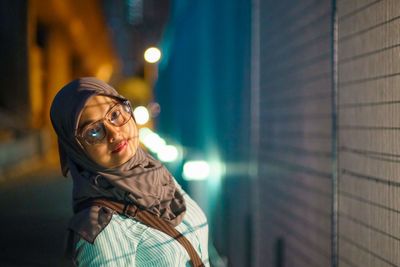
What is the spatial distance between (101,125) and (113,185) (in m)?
0.22

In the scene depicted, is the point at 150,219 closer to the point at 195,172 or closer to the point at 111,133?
the point at 111,133

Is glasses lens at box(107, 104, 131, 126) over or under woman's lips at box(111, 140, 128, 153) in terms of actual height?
over

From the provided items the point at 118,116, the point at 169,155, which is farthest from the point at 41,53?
the point at 118,116

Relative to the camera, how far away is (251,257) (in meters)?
4.58

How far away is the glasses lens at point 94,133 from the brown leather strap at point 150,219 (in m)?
0.22

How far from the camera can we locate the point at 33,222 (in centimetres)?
618

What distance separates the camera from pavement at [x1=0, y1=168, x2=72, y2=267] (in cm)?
465

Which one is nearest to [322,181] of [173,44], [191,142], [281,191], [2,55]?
[281,191]

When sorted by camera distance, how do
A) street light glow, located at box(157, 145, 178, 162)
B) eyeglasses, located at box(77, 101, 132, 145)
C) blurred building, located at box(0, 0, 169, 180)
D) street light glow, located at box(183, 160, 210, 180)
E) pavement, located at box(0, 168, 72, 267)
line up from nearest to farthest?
1. eyeglasses, located at box(77, 101, 132, 145)
2. street light glow, located at box(183, 160, 210, 180)
3. pavement, located at box(0, 168, 72, 267)
4. street light glow, located at box(157, 145, 178, 162)
5. blurred building, located at box(0, 0, 169, 180)

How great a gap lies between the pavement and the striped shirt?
233cm

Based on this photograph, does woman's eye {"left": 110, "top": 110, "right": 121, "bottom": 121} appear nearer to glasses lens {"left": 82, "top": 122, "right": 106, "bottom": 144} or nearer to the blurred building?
glasses lens {"left": 82, "top": 122, "right": 106, "bottom": 144}

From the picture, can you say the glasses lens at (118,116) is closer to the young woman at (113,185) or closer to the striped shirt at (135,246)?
the young woman at (113,185)

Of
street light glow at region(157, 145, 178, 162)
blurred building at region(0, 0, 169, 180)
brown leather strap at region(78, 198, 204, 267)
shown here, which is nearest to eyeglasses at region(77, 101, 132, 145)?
brown leather strap at region(78, 198, 204, 267)

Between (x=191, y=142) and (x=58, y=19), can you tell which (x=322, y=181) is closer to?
(x=191, y=142)
